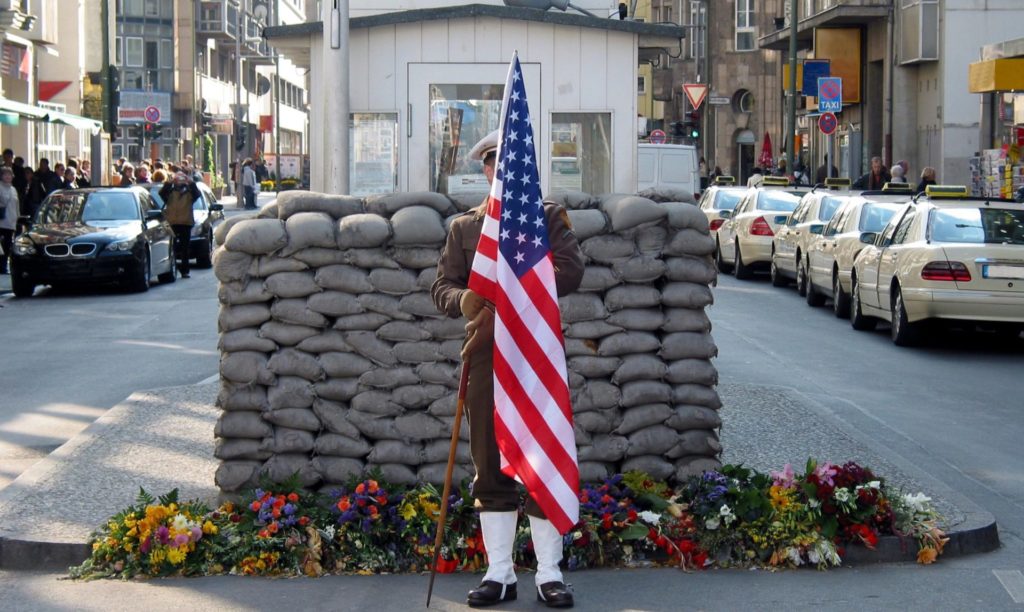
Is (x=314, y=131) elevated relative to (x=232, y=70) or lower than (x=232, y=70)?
lower

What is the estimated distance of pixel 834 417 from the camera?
11.1 meters

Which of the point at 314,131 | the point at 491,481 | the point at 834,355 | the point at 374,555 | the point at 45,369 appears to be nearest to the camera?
the point at 491,481

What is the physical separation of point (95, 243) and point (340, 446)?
53.6 feet

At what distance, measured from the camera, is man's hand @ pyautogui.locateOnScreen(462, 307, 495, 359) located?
21.0 feet

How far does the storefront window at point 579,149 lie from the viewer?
1260 cm

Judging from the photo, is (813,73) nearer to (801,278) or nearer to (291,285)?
(801,278)

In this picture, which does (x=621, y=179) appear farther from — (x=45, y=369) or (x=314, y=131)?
(x=45, y=369)

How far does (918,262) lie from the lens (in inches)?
637

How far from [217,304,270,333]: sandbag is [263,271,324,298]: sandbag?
0.38 feet

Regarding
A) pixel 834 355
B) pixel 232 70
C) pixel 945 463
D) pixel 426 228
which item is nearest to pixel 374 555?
pixel 426 228

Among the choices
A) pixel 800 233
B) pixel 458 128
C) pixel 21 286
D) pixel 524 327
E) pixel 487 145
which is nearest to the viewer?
pixel 524 327

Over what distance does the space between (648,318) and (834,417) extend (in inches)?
145

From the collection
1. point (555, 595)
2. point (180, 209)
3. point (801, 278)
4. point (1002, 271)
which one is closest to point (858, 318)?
point (1002, 271)

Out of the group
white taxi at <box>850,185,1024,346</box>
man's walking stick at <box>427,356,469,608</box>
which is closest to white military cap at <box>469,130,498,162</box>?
man's walking stick at <box>427,356,469,608</box>
